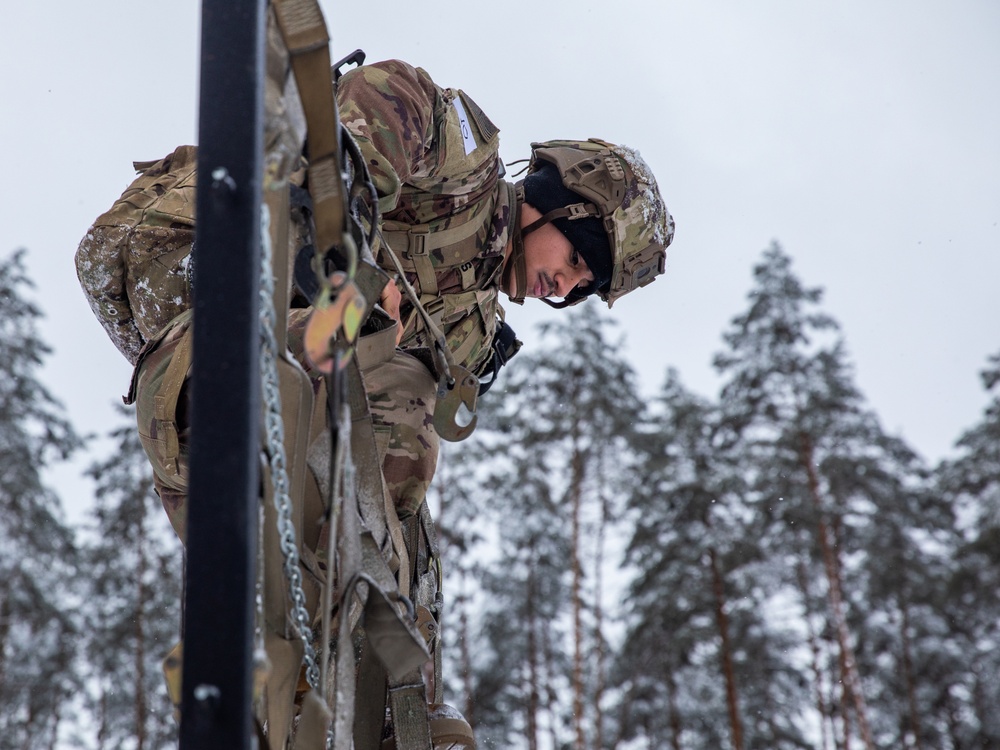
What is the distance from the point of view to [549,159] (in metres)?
3.68

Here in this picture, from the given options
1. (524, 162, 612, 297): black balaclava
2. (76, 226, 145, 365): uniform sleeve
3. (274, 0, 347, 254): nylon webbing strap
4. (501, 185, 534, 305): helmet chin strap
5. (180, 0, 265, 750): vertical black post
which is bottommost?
(180, 0, 265, 750): vertical black post

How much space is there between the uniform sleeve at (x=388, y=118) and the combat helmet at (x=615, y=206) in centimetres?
99

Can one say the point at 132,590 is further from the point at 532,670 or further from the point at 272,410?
the point at 272,410

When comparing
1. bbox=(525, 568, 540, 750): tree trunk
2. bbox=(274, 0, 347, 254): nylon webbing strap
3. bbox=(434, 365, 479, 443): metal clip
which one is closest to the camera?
bbox=(274, 0, 347, 254): nylon webbing strap

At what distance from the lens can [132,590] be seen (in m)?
19.7

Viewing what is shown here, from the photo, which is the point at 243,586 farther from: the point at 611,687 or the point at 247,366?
the point at 611,687

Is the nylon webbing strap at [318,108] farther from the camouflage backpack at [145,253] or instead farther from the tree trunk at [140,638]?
the tree trunk at [140,638]

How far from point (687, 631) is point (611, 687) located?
2702 mm

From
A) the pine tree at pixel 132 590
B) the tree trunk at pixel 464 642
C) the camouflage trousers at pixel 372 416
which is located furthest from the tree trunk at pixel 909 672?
the camouflage trousers at pixel 372 416

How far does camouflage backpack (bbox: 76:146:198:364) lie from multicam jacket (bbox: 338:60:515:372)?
491 mm

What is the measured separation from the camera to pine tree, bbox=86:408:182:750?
60.4ft

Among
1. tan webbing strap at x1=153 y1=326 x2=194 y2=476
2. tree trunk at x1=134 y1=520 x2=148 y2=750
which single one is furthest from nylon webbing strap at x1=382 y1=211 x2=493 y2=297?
tree trunk at x1=134 y1=520 x2=148 y2=750

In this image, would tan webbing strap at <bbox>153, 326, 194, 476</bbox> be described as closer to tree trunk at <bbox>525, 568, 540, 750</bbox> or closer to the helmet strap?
the helmet strap

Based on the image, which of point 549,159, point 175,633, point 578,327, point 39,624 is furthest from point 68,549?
point 549,159
